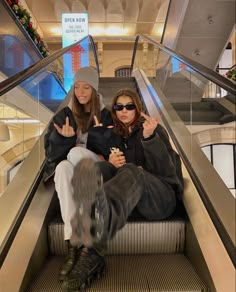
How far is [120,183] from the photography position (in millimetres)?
1559

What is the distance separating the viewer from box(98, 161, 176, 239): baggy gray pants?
4.59 feet

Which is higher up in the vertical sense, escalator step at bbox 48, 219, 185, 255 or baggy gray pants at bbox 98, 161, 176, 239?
baggy gray pants at bbox 98, 161, 176, 239

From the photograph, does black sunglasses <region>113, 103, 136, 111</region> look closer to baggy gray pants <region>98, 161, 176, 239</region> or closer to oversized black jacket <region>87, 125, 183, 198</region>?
oversized black jacket <region>87, 125, 183, 198</region>

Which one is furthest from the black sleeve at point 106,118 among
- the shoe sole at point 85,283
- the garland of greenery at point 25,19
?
the garland of greenery at point 25,19

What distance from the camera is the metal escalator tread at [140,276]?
1.59 m

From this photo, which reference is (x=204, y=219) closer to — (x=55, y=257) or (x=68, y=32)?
(x=55, y=257)

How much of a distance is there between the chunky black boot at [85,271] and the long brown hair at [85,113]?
963mm

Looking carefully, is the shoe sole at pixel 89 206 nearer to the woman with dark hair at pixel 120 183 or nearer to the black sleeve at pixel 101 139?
the woman with dark hair at pixel 120 183

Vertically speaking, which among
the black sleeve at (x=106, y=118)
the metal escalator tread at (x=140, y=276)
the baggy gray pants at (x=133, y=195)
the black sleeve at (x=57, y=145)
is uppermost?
the black sleeve at (x=106, y=118)

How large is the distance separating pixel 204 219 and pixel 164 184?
287 mm

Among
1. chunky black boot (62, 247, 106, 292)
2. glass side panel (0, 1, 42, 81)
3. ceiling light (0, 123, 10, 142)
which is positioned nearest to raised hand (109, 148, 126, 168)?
chunky black boot (62, 247, 106, 292)

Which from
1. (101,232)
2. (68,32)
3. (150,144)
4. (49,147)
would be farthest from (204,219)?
(68,32)

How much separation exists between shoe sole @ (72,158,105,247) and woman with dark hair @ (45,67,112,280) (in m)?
0.44

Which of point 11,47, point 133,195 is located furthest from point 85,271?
point 11,47
